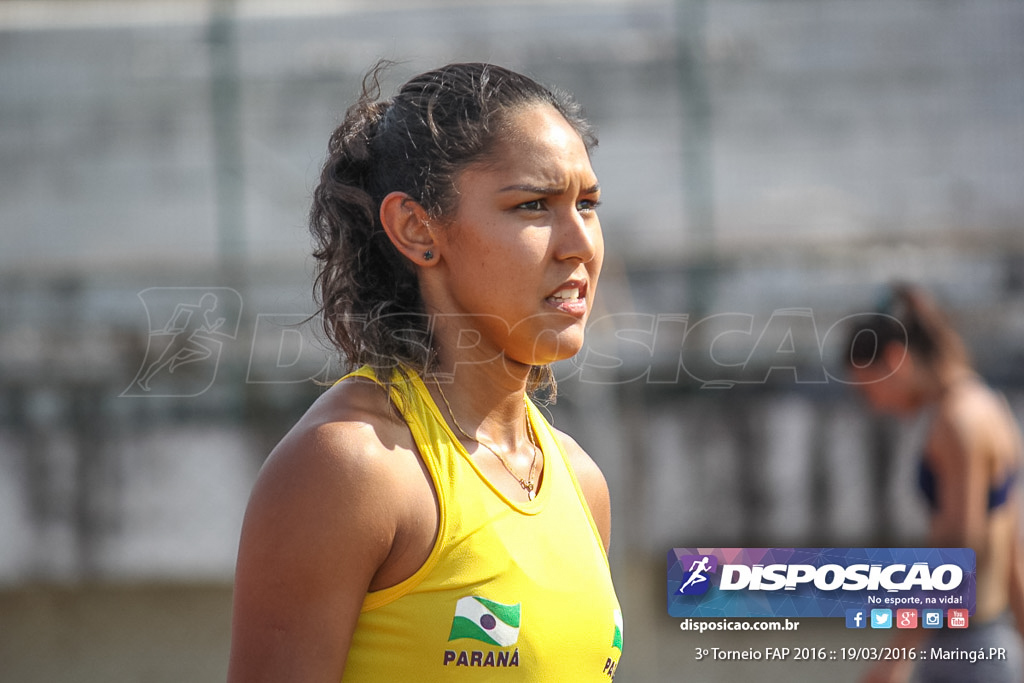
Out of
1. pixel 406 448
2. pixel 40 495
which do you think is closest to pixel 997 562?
pixel 406 448

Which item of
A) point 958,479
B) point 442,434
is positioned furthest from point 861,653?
point 442,434

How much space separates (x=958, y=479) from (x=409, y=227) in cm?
242

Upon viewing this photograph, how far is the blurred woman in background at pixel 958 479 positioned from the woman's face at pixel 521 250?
2.07m

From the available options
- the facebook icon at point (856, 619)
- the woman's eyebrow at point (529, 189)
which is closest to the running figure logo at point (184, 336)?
the facebook icon at point (856, 619)

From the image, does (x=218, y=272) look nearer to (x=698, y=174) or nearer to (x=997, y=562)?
(x=698, y=174)

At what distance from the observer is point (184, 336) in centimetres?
538

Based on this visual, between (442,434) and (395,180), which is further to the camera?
(395,180)

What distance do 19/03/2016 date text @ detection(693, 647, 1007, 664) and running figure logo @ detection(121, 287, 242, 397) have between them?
114 inches

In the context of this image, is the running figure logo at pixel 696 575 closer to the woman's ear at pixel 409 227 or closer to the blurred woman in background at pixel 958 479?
the blurred woman in background at pixel 958 479

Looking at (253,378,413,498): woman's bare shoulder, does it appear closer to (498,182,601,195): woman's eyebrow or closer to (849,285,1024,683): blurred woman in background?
(498,182,601,195): woman's eyebrow

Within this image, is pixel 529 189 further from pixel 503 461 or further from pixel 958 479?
pixel 958 479

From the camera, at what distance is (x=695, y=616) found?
3330mm

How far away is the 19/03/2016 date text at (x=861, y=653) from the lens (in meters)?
3.25

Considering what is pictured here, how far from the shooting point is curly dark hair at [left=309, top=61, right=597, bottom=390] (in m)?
1.73
